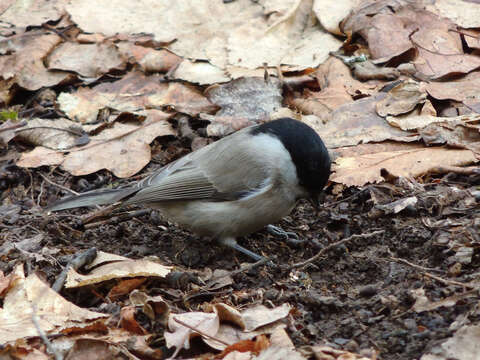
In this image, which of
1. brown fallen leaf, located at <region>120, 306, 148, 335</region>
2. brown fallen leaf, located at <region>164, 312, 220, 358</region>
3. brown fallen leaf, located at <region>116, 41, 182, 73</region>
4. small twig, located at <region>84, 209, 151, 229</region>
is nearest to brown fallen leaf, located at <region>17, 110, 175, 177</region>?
small twig, located at <region>84, 209, 151, 229</region>

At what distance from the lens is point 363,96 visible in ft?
17.5

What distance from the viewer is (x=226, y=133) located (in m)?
5.26

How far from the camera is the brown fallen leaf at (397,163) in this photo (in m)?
4.43

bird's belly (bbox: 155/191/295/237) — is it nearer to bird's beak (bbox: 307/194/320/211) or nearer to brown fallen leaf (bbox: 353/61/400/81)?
bird's beak (bbox: 307/194/320/211)

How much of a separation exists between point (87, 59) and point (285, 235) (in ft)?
9.41

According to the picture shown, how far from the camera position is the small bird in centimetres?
412

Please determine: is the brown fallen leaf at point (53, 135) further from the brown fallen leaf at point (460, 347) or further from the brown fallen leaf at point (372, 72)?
the brown fallen leaf at point (460, 347)

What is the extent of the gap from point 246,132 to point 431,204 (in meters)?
1.24

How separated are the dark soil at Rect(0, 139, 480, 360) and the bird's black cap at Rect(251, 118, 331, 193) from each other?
16.6 inches

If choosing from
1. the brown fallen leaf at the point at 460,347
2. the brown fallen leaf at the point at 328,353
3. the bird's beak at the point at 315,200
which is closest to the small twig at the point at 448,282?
the brown fallen leaf at the point at 460,347

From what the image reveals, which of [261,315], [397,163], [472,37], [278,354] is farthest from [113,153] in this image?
[472,37]

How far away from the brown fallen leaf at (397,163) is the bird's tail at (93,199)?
139 cm

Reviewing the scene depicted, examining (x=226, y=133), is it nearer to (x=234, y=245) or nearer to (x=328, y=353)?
(x=234, y=245)

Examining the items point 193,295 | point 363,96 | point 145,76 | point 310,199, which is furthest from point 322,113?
point 193,295
